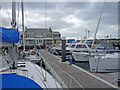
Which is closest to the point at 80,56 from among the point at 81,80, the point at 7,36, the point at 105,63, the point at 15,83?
the point at 105,63

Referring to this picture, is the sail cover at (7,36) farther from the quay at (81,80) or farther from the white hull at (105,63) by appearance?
the white hull at (105,63)

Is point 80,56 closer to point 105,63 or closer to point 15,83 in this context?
point 105,63

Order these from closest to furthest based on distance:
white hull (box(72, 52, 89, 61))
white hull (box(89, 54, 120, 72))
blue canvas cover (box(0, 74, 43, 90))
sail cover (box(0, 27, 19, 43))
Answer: blue canvas cover (box(0, 74, 43, 90))
sail cover (box(0, 27, 19, 43))
white hull (box(89, 54, 120, 72))
white hull (box(72, 52, 89, 61))

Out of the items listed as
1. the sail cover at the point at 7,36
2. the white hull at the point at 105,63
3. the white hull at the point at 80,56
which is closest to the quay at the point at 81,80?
the sail cover at the point at 7,36

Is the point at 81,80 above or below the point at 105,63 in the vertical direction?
above

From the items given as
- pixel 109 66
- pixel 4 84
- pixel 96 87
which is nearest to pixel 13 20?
pixel 4 84

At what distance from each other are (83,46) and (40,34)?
2639 cm

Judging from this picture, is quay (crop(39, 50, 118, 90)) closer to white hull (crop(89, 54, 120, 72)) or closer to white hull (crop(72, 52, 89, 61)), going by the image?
→ white hull (crop(89, 54, 120, 72))

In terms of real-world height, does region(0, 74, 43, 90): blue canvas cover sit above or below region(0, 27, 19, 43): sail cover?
below

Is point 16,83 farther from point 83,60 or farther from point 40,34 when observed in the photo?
point 40,34

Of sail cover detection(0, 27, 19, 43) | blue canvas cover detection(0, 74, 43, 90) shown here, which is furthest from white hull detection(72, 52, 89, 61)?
blue canvas cover detection(0, 74, 43, 90)

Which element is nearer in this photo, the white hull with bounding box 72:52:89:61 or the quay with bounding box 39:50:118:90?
the quay with bounding box 39:50:118:90

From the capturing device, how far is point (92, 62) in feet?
37.4

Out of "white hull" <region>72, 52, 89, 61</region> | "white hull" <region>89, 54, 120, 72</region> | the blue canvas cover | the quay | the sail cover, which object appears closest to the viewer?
the blue canvas cover
